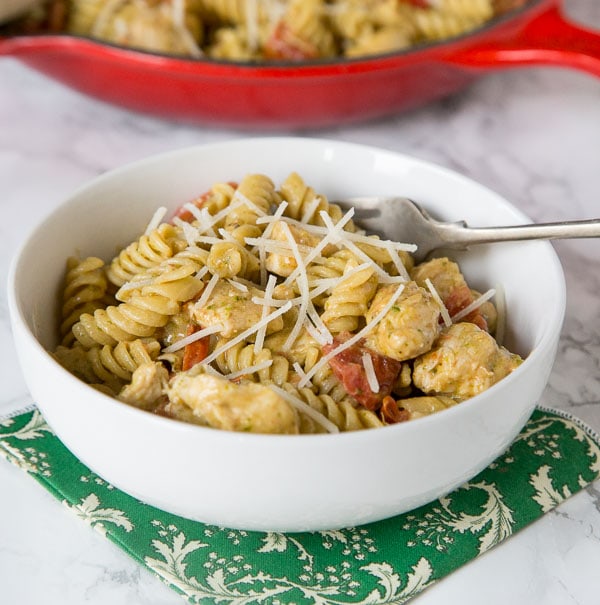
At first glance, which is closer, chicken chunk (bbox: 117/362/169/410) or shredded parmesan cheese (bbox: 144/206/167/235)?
chicken chunk (bbox: 117/362/169/410)

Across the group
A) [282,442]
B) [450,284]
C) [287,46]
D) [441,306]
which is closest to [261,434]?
[282,442]

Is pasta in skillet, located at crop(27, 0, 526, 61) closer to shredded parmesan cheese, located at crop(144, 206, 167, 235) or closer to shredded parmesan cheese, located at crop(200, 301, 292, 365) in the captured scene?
shredded parmesan cheese, located at crop(144, 206, 167, 235)

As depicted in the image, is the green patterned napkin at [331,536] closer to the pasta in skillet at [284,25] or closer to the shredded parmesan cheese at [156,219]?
the shredded parmesan cheese at [156,219]

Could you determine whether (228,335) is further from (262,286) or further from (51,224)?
(51,224)

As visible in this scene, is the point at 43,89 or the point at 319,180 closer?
A: the point at 319,180

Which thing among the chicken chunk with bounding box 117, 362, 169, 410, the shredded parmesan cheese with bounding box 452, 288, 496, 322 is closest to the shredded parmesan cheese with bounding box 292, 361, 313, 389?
the chicken chunk with bounding box 117, 362, 169, 410

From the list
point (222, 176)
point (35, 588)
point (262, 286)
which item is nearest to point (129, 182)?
point (222, 176)
